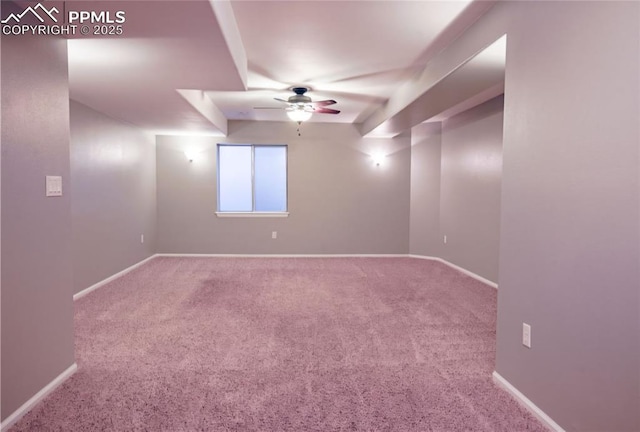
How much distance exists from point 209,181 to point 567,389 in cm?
586

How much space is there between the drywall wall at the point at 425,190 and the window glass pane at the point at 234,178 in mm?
2994

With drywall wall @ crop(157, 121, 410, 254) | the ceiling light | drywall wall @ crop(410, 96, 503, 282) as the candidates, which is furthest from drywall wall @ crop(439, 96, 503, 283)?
the ceiling light

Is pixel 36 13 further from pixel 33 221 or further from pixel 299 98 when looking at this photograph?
pixel 299 98

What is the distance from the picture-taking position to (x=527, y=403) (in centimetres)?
204

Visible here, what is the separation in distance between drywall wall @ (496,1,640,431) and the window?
4.92 m

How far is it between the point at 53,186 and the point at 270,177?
4676mm

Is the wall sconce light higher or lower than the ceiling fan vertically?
lower

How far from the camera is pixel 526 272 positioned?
207 cm

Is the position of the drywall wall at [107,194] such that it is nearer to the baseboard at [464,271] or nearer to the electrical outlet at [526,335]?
the electrical outlet at [526,335]

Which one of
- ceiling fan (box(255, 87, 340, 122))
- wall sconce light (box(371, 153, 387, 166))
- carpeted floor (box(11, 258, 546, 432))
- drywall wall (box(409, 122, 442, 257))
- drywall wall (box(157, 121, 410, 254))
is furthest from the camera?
wall sconce light (box(371, 153, 387, 166))

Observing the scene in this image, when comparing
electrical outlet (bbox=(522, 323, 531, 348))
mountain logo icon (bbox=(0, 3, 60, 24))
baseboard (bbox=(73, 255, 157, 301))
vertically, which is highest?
mountain logo icon (bbox=(0, 3, 60, 24))

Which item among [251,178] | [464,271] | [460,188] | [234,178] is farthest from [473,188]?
[234,178]

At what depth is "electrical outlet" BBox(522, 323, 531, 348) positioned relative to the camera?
2048mm

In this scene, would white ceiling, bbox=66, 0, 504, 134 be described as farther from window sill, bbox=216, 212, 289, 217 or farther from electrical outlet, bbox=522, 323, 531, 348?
window sill, bbox=216, 212, 289, 217
